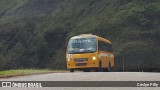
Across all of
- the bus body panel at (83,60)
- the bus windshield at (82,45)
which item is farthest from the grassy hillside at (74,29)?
the bus body panel at (83,60)

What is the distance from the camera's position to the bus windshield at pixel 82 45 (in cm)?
3331

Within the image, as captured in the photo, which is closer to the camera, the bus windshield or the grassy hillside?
the bus windshield

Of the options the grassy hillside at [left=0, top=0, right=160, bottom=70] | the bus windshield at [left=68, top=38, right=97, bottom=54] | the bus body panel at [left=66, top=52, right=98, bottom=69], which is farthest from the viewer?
the grassy hillside at [left=0, top=0, right=160, bottom=70]

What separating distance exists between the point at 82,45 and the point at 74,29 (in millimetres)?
98398

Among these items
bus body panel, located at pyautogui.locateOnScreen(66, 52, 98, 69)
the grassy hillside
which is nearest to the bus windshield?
bus body panel, located at pyautogui.locateOnScreen(66, 52, 98, 69)

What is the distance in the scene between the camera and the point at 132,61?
99.6m

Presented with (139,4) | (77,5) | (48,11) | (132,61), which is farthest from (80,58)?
(48,11)

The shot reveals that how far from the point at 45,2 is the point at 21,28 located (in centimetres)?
2928

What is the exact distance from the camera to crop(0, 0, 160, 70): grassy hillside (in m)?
106

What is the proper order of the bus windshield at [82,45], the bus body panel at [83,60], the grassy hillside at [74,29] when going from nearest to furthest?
the bus body panel at [83,60]
the bus windshield at [82,45]
the grassy hillside at [74,29]

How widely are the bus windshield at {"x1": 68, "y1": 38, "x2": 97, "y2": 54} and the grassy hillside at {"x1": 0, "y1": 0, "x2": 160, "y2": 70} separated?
62.5 m

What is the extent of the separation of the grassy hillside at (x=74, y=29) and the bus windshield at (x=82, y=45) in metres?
62.5

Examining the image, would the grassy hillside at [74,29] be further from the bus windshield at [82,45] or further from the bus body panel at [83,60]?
the bus body panel at [83,60]

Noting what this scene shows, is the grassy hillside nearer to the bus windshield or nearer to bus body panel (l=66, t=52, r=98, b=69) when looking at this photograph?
the bus windshield
